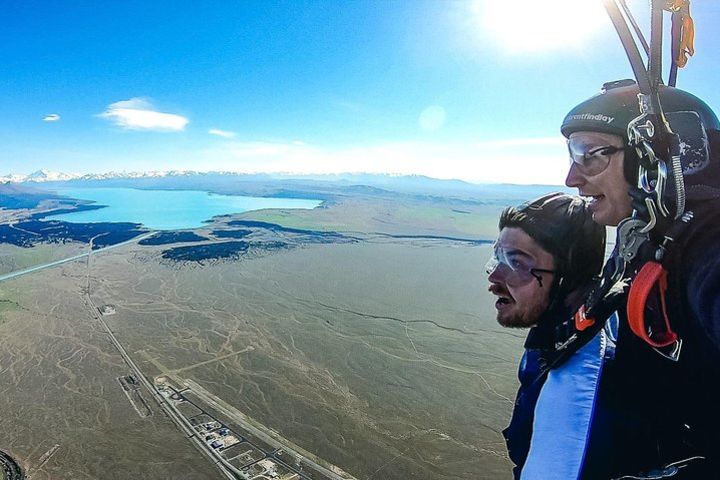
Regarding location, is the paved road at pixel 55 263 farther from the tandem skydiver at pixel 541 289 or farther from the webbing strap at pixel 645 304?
the webbing strap at pixel 645 304

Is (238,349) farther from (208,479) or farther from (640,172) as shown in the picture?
(640,172)

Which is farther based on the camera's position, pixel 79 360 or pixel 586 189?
pixel 79 360

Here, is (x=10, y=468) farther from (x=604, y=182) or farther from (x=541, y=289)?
(x=604, y=182)

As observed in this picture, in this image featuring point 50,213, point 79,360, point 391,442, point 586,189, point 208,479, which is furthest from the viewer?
point 50,213

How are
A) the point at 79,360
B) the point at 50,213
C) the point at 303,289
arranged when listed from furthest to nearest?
1. the point at 50,213
2. the point at 303,289
3. the point at 79,360

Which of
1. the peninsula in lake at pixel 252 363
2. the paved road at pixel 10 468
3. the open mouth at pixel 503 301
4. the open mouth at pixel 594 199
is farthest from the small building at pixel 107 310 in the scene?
the open mouth at pixel 594 199

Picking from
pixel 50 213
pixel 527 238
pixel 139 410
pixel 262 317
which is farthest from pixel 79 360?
pixel 50 213
